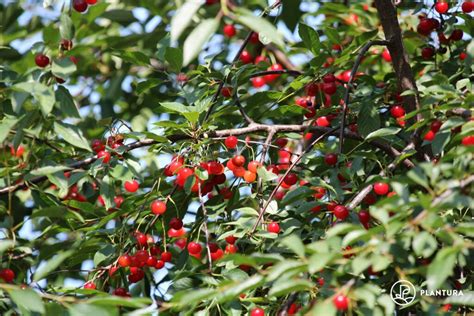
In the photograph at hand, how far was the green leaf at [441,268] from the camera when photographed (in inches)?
55.2

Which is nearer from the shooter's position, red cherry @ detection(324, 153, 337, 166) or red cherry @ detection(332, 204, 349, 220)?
red cherry @ detection(332, 204, 349, 220)

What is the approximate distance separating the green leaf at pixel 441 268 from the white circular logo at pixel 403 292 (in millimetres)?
372

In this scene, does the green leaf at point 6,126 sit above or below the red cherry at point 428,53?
above

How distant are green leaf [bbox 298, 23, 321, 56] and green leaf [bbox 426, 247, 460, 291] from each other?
1073mm

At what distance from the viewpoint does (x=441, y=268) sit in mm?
1418

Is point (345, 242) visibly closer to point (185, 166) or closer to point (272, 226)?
point (272, 226)

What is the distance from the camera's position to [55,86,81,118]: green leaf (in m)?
2.01

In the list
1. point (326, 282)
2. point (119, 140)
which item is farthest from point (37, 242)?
point (326, 282)

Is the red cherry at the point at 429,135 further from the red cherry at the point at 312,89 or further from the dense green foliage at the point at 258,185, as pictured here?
the red cherry at the point at 312,89

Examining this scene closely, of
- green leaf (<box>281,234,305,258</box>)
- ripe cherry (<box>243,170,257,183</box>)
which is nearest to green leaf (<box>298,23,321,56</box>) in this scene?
ripe cherry (<box>243,170,257,183</box>)

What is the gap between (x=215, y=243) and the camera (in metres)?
2.26

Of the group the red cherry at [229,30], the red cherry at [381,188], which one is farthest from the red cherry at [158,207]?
the red cherry at [229,30]

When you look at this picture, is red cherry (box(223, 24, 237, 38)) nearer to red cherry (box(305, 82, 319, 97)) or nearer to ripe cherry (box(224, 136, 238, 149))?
red cherry (box(305, 82, 319, 97))

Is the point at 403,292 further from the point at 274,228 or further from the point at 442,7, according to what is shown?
the point at 442,7
